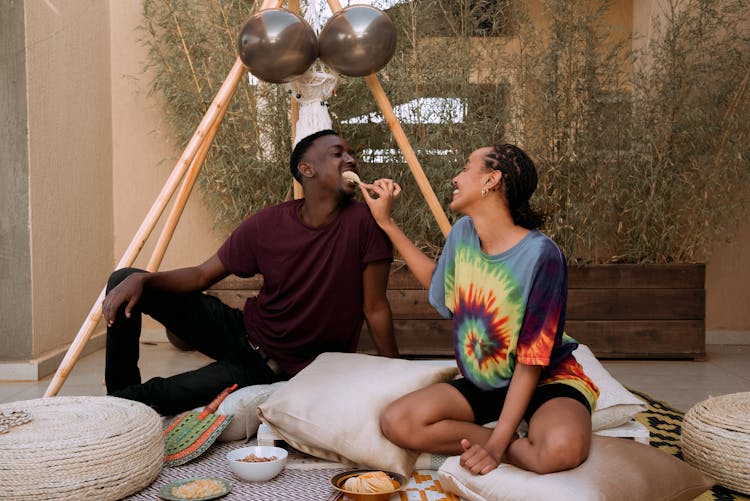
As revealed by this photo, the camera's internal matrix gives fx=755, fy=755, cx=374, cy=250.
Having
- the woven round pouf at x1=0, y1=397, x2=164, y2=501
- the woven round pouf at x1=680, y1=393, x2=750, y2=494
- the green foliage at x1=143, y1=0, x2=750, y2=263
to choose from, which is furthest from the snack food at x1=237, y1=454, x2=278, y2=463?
the green foliage at x1=143, y1=0, x2=750, y2=263

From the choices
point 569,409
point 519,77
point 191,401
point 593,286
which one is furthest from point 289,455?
point 519,77

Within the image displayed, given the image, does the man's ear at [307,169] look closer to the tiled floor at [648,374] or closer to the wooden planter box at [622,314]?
the tiled floor at [648,374]

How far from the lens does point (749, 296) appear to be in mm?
4793

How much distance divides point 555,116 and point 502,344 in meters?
2.54

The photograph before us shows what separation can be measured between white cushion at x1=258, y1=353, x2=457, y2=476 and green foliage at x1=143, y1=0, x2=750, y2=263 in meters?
2.05

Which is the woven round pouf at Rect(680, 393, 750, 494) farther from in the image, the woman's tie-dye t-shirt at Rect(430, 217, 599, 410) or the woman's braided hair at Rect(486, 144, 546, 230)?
the woman's braided hair at Rect(486, 144, 546, 230)

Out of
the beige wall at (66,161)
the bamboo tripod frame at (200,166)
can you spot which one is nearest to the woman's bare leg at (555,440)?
the bamboo tripod frame at (200,166)

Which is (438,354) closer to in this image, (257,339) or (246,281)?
(246,281)

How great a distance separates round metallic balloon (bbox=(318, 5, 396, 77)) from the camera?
290cm

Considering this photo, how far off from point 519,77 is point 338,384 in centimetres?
270

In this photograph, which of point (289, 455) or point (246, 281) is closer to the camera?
point (289, 455)

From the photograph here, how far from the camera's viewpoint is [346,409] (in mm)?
2189

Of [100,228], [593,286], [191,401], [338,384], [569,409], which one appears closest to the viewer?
[569,409]

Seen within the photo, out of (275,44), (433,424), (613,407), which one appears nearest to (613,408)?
(613,407)
